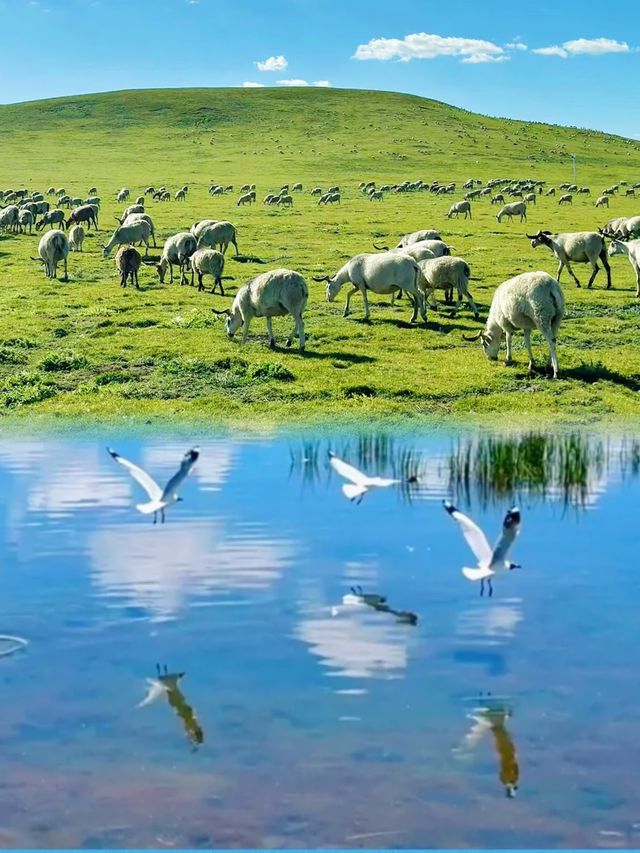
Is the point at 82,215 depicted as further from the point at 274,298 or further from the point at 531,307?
the point at 531,307

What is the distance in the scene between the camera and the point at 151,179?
76.1 metres

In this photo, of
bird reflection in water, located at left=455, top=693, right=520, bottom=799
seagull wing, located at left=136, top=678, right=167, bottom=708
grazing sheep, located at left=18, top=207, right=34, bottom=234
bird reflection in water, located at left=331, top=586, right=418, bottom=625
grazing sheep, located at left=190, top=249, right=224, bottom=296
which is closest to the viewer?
bird reflection in water, located at left=455, top=693, right=520, bottom=799

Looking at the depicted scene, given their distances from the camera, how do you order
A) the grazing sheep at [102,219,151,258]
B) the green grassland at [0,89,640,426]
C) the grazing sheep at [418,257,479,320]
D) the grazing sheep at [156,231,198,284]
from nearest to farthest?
the green grassland at [0,89,640,426] < the grazing sheep at [418,257,479,320] < the grazing sheep at [156,231,198,284] < the grazing sheep at [102,219,151,258]

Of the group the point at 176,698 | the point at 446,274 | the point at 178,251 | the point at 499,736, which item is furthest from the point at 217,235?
the point at 499,736

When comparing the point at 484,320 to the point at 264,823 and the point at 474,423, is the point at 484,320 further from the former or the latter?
the point at 264,823

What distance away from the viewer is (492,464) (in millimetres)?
14258

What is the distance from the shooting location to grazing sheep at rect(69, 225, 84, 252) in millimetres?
38281

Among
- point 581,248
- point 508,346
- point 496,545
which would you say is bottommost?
point 496,545

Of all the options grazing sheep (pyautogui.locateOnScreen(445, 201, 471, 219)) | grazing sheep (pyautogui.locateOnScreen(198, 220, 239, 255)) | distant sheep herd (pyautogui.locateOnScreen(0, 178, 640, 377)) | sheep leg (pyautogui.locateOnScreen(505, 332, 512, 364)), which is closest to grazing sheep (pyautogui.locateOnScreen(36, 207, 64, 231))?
distant sheep herd (pyautogui.locateOnScreen(0, 178, 640, 377))

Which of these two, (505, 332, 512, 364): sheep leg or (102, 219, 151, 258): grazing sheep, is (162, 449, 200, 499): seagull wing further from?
(102, 219, 151, 258): grazing sheep

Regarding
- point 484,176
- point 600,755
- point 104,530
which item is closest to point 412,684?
point 600,755

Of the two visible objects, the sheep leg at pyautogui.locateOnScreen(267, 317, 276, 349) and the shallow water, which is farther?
the sheep leg at pyautogui.locateOnScreen(267, 317, 276, 349)

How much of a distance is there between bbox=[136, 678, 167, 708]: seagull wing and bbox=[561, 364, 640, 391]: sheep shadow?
12.9m

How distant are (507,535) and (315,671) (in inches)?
71.9
